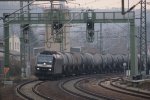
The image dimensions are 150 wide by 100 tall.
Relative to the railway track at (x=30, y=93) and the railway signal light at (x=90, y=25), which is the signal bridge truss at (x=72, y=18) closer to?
the railway signal light at (x=90, y=25)

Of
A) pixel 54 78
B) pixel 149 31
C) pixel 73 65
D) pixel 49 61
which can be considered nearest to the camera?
pixel 49 61

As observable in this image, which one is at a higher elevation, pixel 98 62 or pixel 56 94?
pixel 98 62

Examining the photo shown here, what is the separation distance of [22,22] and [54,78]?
283 inches

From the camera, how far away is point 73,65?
55938mm

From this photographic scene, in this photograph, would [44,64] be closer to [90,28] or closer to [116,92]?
[90,28]

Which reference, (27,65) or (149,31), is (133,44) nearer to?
(27,65)

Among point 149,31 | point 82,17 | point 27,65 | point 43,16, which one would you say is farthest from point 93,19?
point 149,31

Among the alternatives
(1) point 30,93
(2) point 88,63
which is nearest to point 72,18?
(1) point 30,93

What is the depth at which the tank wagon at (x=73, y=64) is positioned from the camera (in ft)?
153

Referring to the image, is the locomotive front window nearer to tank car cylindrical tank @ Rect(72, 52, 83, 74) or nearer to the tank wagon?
the tank wagon

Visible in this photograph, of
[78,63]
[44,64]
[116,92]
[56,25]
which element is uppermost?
[56,25]

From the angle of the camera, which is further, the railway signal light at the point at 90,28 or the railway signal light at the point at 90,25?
the railway signal light at the point at 90,25

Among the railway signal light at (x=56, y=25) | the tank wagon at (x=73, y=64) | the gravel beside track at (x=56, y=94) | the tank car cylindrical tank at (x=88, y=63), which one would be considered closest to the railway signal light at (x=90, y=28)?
the railway signal light at (x=56, y=25)

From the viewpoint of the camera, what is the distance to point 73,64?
5584 cm
